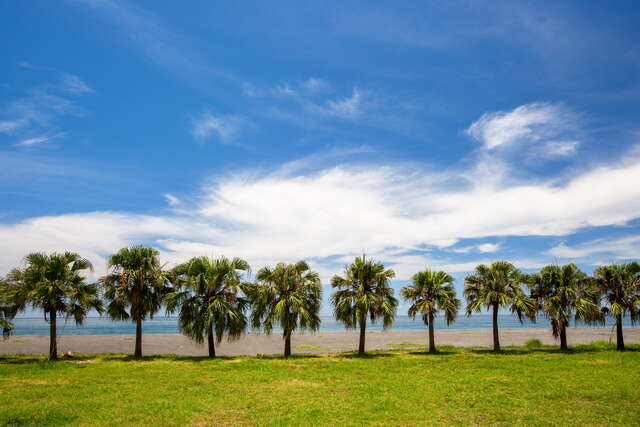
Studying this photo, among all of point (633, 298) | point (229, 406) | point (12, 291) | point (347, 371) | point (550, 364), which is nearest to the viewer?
point (229, 406)

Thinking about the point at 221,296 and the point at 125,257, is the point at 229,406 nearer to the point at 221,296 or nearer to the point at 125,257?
the point at 221,296

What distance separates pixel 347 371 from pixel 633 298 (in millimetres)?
25189

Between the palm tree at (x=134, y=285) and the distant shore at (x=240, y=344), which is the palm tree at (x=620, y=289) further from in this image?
the palm tree at (x=134, y=285)

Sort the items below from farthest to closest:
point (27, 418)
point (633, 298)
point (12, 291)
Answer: point (633, 298) → point (12, 291) → point (27, 418)

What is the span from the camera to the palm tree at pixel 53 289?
2623 cm

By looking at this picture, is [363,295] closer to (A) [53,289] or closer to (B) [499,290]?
(B) [499,290]

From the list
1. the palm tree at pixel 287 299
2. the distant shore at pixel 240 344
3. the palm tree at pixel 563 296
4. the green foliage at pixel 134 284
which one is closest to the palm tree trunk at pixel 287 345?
the palm tree at pixel 287 299

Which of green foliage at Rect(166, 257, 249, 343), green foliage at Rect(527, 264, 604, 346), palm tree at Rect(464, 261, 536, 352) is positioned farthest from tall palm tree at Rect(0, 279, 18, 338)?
green foliage at Rect(527, 264, 604, 346)

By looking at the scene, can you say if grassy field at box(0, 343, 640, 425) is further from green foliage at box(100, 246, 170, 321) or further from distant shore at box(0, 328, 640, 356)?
distant shore at box(0, 328, 640, 356)

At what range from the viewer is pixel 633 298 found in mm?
30609

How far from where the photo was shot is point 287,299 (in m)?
→ 29.8

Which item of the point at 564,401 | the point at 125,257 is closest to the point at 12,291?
the point at 125,257

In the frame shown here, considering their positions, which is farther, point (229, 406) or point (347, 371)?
point (347, 371)

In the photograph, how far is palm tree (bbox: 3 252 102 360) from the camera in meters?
26.2
